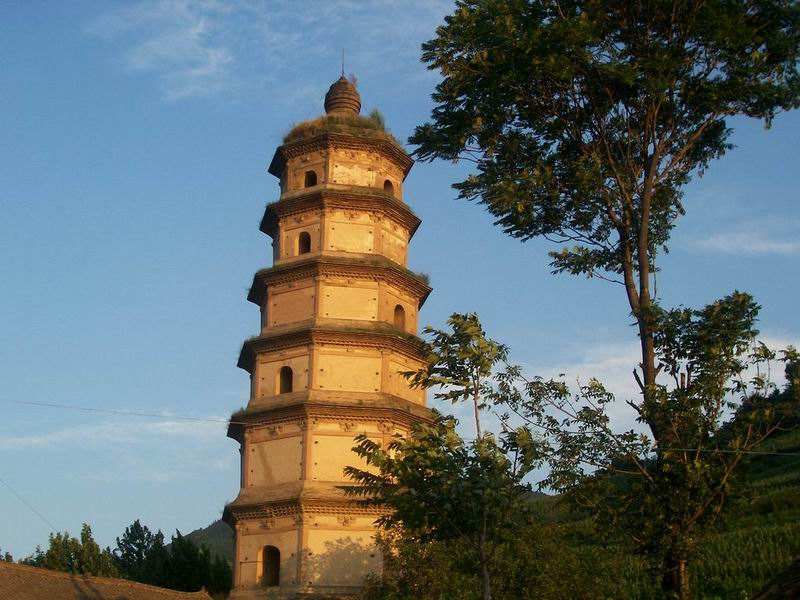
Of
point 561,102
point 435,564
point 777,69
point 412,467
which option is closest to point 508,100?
point 561,102

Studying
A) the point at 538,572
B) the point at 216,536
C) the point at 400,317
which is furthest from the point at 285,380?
the point at 216,536

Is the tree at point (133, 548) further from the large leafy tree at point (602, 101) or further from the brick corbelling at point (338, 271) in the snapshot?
the large leafy tree at point (602, 101)

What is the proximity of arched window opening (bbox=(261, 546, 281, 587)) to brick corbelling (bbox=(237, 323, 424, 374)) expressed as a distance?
4940 millimetres

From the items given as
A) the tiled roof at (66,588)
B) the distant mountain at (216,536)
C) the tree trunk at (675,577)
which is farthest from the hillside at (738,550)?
the distant mountain at (216,536)

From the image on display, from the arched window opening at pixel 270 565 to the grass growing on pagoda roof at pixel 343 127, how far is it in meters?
11.2

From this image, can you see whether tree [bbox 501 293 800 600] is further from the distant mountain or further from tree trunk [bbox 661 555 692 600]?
the distant mountain

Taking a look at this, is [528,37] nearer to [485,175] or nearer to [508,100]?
[508,100]

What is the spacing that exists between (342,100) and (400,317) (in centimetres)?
726

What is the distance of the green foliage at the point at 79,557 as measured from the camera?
109 feet

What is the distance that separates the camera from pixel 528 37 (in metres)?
16.2

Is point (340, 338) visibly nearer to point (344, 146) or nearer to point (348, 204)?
point (348, 204)

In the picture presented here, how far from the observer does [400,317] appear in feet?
90.4

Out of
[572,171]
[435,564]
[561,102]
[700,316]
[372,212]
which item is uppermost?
[372,212]

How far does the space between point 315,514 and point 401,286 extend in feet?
21.3
